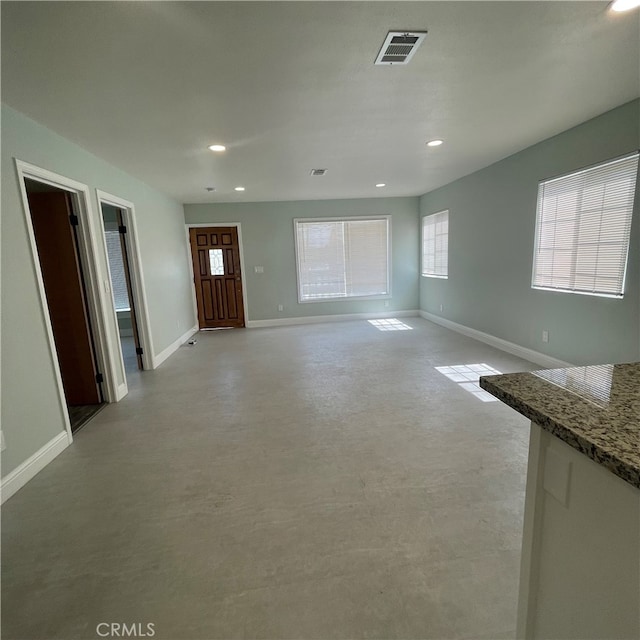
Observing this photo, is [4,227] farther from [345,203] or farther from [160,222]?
[345,203]

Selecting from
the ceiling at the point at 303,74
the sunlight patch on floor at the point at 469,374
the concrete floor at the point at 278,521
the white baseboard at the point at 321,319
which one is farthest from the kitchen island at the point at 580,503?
the white baseboard at the point at 321,319

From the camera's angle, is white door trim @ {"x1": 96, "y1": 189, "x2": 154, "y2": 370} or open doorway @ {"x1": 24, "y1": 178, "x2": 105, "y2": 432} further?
white door trim @ {"x1": 96, "y1": 189, "x2": 154, "y2": 370}

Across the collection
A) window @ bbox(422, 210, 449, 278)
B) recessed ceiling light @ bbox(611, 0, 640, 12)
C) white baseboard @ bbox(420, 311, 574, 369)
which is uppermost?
recessed ceiling light @ bbox(611, 0, 640, 12)

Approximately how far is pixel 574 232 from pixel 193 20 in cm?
372

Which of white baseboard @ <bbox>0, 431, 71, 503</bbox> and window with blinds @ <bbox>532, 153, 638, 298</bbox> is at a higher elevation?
window with blinds @ <bbox>532, 153, 638, 298</bbox>

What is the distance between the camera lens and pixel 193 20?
1.53 meters

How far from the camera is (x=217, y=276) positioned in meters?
6.70

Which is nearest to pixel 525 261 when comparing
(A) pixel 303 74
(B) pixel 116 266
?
(A) pixel 303 74

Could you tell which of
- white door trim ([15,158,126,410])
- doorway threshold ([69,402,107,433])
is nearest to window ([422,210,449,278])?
white door trim ([15,158,126,410])

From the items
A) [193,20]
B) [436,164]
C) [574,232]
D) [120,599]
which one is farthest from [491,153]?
[120,599]

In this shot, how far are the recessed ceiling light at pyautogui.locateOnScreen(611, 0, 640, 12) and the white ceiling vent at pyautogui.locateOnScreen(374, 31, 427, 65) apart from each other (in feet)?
2.85

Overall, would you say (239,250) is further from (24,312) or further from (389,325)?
(24,312)

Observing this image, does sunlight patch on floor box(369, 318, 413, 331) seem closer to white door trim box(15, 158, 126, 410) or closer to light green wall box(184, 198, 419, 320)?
light green wall box(184, 198, 419, 320)

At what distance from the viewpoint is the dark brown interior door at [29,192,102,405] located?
2984 mm
